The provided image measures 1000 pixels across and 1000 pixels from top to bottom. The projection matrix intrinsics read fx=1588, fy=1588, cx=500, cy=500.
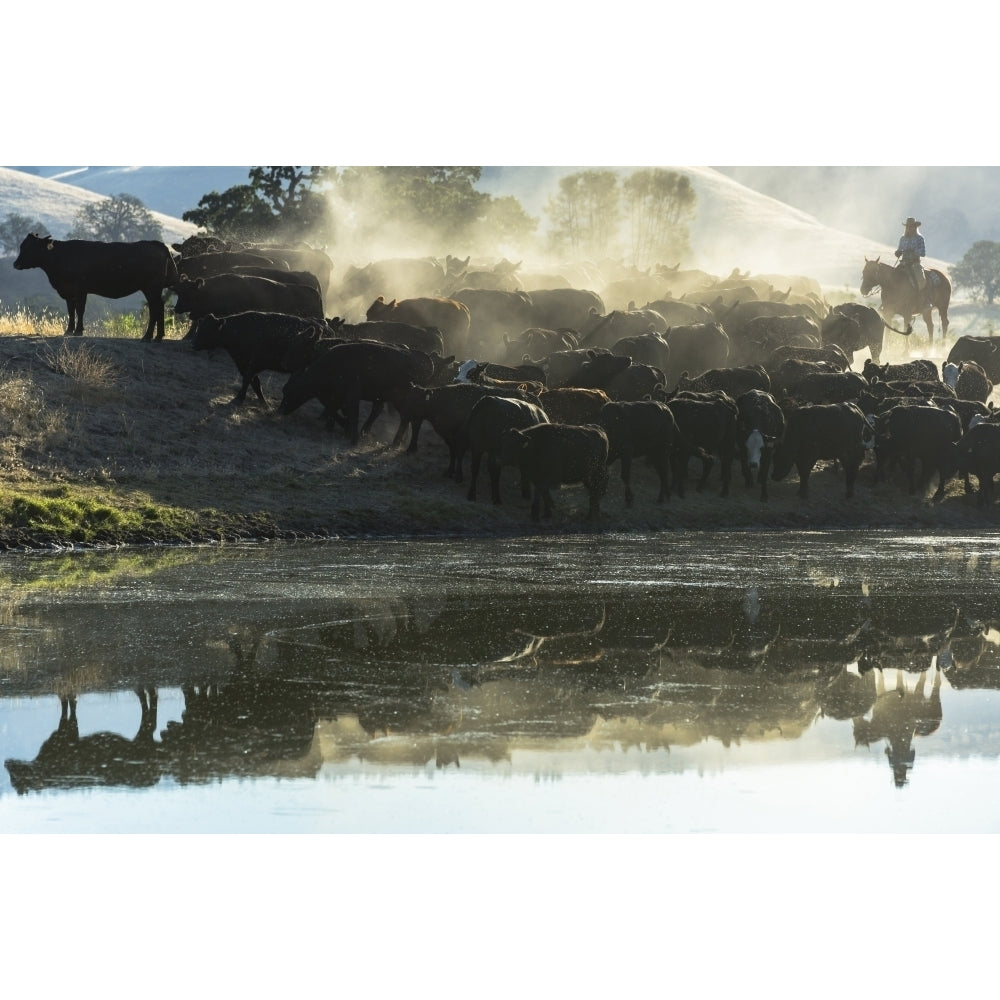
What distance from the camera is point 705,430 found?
2953cm

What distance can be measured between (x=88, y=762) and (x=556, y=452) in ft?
53.0

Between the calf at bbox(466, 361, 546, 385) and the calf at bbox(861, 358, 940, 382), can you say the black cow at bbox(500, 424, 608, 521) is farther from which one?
the calf at bbox(861, 358, 940, 382)

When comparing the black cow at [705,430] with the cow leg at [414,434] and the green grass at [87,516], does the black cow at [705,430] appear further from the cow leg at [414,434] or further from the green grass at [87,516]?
the green grass at [87,516]

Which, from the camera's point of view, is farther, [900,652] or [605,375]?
[605,375]

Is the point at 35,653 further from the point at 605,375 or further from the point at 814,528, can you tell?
the point at 605,375

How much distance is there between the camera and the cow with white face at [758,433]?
3012cm

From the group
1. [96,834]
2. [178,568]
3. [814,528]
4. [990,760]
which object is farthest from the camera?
[814,528]

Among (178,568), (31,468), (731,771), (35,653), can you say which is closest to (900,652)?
(731,771)

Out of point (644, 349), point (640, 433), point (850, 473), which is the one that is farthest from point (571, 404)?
point (644, 349)

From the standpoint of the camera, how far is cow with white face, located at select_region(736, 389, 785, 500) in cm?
3012

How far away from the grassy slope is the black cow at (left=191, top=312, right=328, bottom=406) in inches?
23.7

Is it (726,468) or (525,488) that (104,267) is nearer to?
(525,488)

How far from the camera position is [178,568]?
65.9ft

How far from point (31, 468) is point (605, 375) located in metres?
12.9
